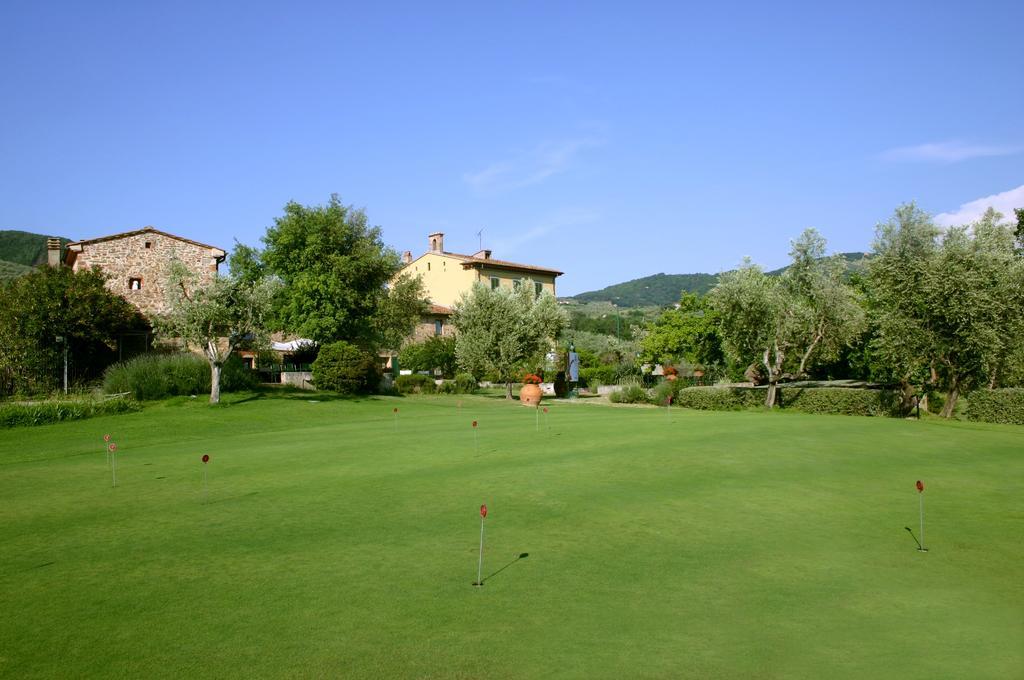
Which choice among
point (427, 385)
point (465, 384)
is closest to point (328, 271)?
point (427, 385)

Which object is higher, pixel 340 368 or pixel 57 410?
pixel 340 368

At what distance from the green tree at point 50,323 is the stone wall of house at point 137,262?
6.08 m

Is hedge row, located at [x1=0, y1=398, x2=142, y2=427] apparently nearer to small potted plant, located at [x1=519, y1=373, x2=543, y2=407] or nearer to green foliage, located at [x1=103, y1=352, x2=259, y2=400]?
green foliage, located at [x1=103, y1=352, x2=259, y2=400]

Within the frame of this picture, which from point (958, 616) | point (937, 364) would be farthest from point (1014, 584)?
point (937, 364)

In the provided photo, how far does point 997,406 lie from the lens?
2964cm

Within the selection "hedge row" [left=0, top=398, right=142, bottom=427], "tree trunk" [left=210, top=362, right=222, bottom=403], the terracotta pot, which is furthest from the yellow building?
"hedge row" [left=0, top=398, right=142, bottom=427]

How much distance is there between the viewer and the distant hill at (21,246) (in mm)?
→ 129500

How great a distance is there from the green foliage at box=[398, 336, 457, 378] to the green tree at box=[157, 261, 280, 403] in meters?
28.0

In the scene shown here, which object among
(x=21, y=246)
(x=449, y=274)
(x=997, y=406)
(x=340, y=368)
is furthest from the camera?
(x=21, y=246)

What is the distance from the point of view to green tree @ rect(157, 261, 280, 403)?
34.8 metres

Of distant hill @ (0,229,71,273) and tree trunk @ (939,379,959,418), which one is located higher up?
distant hill @ (0,229,71,273)

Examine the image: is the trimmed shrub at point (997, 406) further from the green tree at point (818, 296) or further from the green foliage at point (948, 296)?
the green tree at point (818, 296)

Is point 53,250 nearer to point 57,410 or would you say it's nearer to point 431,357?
point 57,410

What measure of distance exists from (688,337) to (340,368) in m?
28.9
